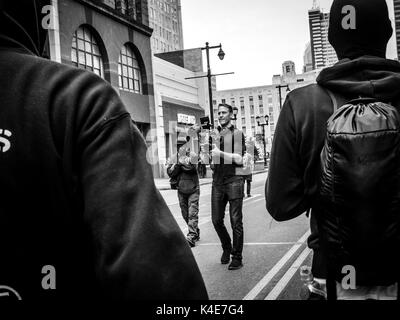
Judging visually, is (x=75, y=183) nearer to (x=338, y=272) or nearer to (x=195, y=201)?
(x=338, y=272)

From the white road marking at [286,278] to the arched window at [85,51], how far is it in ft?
66.0

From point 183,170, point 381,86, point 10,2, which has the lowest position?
point 183,170

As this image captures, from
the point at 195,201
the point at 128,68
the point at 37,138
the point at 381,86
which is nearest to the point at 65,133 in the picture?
the point at 37,138

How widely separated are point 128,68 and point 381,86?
29.9 metres

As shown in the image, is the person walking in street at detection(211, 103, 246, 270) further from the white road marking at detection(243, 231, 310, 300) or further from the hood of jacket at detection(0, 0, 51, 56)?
the hood of jacket at detection(0, 0, 51, 56)

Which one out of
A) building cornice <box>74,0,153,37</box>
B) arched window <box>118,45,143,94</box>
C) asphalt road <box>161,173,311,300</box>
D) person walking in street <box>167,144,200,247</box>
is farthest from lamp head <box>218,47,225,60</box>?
person walking in street <box>167,144,200,247</box>

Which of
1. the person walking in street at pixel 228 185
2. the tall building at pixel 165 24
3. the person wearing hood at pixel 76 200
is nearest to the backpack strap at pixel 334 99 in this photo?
the person wearing hood at pixel 76 200

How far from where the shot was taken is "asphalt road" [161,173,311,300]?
17.1 ft

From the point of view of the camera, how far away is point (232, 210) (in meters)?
6.37

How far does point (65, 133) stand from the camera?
1.16 meters

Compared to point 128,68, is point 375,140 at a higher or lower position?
lower

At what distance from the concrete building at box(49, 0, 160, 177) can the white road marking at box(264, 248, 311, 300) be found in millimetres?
17287

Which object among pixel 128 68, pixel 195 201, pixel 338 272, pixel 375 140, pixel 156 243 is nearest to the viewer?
pixel 156 243

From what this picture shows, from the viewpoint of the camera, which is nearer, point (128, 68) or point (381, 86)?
point (381, 86)
